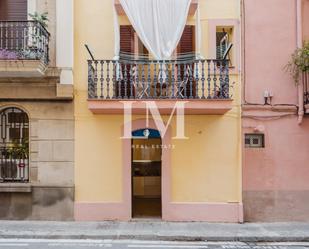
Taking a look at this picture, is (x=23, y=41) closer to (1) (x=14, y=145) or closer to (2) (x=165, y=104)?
(1) (x=14, y=145)

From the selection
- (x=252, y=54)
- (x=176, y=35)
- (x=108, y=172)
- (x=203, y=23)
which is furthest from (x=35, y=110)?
(x=252, y=54)

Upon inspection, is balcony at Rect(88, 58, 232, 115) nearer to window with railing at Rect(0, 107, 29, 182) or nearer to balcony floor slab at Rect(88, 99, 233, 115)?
balcony floor slab at Rect(88, 99, 233, 115)

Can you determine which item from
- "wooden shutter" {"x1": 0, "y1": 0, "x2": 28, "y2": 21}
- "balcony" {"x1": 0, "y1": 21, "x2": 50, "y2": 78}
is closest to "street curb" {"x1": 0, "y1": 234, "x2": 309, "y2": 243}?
"balcony" {"x1": 0, "y1": 21, "x2": 50, "y2": 78}

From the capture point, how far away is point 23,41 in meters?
10.3

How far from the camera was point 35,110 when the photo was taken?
10.6 m

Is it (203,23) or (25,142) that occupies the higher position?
(203,23)

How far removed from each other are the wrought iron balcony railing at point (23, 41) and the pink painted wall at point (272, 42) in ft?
17.4

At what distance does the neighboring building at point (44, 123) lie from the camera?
10445 millimetres

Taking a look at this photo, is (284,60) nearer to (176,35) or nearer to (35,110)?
(176,35)

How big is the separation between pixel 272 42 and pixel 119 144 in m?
4.92

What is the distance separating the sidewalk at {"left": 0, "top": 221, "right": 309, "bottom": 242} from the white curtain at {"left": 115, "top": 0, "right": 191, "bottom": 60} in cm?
421

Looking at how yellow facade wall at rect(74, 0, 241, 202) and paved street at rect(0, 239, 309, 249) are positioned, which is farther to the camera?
yellow facade wall at rect(74, 0, 241, 202)

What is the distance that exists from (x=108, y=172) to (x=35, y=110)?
2.53m

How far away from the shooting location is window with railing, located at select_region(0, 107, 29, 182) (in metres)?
10.7
